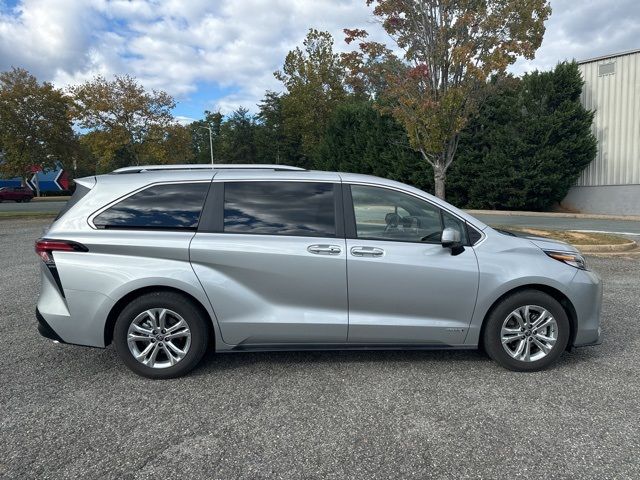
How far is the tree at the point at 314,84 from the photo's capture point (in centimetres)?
2927

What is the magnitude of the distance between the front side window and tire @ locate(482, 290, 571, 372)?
678 millimetres

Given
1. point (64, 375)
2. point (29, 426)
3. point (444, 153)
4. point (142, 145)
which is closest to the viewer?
point (29, 426)

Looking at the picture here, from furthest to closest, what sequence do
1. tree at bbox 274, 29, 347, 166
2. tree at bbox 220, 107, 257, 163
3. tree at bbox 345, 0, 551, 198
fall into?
tree at bbox 220, 107, 257, 163 → tree at bbox 274, 29, 347, 166 → tree at bbox 345, 0, 551, 198

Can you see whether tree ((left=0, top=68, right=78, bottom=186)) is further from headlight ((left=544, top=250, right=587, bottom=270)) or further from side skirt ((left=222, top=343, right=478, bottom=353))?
headlight ((left=544, top=250, right=587, bottom=270))

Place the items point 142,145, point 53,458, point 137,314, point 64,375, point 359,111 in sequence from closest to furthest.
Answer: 1. point 53,458
2. point 137,314
3. point 64,375
4. point 142,145
5. point 359,111

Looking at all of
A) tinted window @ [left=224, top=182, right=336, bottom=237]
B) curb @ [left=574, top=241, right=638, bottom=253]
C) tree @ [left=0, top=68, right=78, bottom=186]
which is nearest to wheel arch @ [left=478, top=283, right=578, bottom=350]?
tinted window @ [left=224, top=182, right=336, bottom=237]

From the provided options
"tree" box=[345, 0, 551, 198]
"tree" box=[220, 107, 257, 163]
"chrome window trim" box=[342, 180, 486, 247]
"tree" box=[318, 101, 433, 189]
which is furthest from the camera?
"tree" box=[220, 107, 257, 163]

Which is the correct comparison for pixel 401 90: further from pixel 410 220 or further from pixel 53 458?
pixel 53 458

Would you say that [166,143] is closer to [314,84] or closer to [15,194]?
[314,84]

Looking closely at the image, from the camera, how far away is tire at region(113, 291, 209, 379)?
3.60 metres

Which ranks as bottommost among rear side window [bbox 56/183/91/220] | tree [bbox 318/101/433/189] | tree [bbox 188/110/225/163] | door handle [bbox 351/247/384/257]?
door handle [bbox 351/247/384/257]

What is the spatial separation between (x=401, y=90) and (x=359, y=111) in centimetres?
1474

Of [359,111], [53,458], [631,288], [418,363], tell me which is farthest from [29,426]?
[359,111]

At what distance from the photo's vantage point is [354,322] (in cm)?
368
